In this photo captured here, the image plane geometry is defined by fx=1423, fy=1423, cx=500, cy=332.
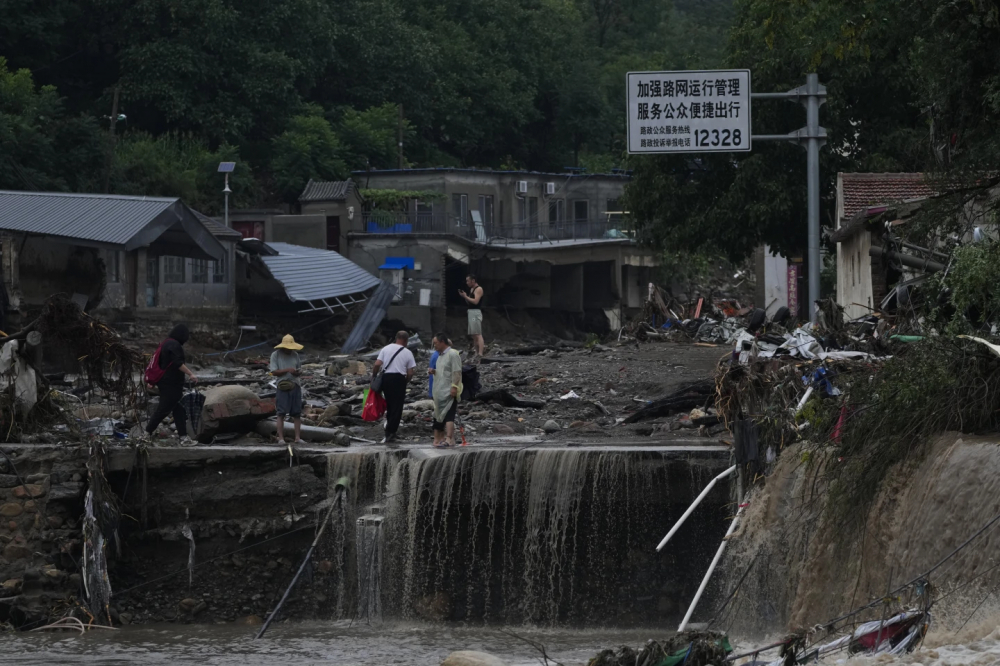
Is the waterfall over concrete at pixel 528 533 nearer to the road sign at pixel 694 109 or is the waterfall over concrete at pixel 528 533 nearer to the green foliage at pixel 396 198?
the road sign at pixel 694 109

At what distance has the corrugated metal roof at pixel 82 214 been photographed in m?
28.5

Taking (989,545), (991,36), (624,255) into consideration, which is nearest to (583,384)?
(991,36)

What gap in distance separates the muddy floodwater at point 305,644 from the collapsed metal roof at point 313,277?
1976cm

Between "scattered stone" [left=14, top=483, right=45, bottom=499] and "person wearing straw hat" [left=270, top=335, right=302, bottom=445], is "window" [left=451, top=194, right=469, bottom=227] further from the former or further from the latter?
"scattered stone" [left=14, top=483, right=45, bottom=499]

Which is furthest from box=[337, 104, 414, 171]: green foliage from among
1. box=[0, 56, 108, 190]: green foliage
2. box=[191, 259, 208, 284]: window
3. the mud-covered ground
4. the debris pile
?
the debris pile

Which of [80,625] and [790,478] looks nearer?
[790,478]

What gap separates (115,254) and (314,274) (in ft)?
18.7

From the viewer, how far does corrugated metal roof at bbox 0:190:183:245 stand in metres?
28.5

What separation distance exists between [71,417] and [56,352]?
13.5ft

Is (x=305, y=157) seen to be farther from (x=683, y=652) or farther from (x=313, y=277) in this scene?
(x=683, y=652)

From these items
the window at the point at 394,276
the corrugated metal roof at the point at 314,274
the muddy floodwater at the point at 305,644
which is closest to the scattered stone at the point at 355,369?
the corrugated metal roof at the point at 314,274

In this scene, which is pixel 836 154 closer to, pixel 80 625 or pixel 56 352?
pixel 56 352

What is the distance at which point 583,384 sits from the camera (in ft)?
74.0

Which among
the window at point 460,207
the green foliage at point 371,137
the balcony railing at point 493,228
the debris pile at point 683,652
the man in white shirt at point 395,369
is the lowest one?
the debris pile at point 683,652
